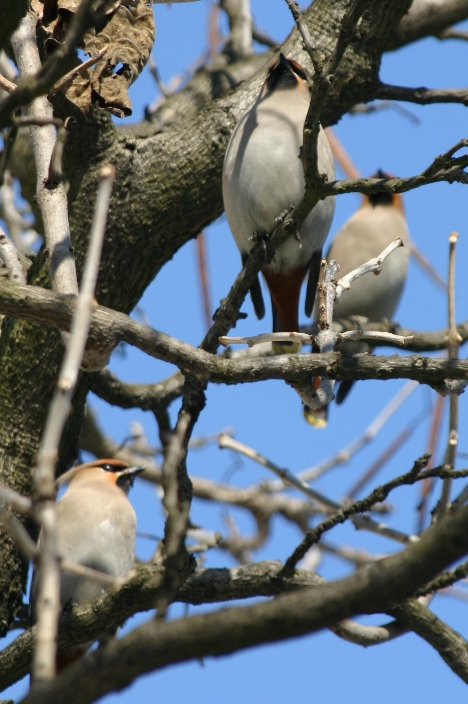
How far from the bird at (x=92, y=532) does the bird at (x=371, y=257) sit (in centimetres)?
189

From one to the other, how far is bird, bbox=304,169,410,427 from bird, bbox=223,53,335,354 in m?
1.27

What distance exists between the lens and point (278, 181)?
4133 mm

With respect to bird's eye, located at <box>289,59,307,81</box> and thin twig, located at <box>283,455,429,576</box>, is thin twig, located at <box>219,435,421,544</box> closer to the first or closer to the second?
thin twig, located at <box>283,455,429,576</box>

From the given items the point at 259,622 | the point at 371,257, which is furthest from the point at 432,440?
the point at 259,622

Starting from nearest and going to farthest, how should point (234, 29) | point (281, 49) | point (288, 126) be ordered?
point (288, 126) < point (281, 49) < point (234, 29)

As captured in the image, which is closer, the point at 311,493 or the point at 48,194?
the point at 48,194

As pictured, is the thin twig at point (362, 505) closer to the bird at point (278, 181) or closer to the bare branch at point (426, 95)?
the bird at point (278, 181)

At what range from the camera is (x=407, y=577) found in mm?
1351

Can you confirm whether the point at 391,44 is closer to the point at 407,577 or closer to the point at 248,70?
the point at 248,70

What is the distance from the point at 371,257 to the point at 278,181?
186 centimetres

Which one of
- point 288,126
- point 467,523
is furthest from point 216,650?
point 288,126

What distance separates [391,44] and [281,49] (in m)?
0.53

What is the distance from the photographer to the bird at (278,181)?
160 inches

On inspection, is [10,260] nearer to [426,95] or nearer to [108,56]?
[108,56]
